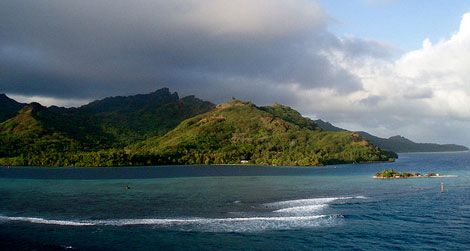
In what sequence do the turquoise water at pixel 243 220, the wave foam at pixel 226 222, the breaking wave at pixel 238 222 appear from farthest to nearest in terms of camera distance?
the breaking wave at pixel 238 222 < the wave foam at pixel 226 222 < the turquoise water at pixel 243 220

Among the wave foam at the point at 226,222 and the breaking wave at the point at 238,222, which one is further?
the breaking wave at the point at 238,222

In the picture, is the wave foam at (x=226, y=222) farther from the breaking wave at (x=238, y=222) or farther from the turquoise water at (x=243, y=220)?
the turquoise water at (x=243, y=220)

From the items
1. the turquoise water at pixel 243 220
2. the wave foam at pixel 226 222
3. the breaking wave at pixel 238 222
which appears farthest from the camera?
the breaking wave at pixel 238 222

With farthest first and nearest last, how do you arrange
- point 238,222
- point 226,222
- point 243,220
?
point 243,220
point 226,222
point 238,222

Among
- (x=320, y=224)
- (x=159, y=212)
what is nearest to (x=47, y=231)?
(x=159, y=212)

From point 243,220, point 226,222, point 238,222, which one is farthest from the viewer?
point 243,220

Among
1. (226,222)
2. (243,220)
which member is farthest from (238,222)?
(226,222)

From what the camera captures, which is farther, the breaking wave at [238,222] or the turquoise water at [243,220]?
the breaking wave at [238,222]

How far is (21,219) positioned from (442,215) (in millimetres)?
78877

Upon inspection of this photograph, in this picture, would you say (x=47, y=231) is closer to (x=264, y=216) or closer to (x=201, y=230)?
(x=201, y=230)

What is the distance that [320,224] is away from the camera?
233ft

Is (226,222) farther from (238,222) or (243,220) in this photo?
(243,220)

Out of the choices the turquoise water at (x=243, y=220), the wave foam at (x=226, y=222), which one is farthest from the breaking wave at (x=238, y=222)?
the turquoise water at (x=243, y=220)

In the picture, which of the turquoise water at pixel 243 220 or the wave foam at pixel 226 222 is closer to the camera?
the turquoise water at pixel 243 220
